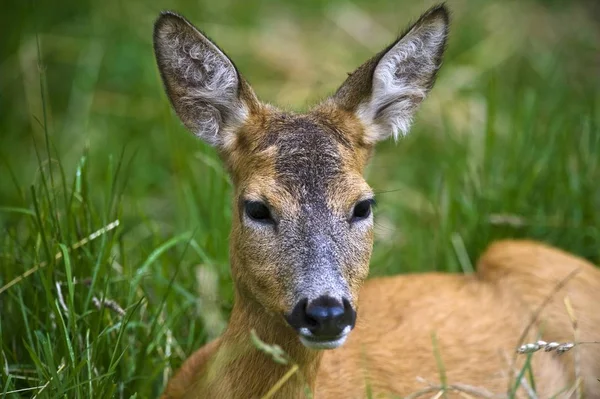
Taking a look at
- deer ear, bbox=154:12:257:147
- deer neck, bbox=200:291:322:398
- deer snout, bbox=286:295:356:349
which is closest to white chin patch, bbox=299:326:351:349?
deer snout, bbox=286:295:356:349

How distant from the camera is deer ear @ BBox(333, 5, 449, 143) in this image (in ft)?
14.5

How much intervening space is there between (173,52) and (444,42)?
Answer: 1242 millimetres

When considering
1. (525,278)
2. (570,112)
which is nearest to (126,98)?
(570,112)

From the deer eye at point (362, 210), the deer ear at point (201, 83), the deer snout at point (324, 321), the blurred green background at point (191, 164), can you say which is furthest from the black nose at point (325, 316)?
the deer ear at point (201, 83)

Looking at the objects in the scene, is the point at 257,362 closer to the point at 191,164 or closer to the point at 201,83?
the point at 201,83

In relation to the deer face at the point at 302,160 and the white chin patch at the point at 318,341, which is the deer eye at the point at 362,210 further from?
the white chin patch at the point at 318,341

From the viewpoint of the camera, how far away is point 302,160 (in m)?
4.05

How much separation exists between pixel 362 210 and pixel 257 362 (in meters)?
0.77

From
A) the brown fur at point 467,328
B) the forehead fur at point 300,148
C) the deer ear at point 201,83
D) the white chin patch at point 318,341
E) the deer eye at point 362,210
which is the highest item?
the deer ear at point 201,83

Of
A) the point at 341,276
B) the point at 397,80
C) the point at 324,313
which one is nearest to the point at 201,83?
the point at 397,80

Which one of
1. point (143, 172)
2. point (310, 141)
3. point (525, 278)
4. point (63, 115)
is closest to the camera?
point (310, 141)

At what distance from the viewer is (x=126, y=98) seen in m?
8.66

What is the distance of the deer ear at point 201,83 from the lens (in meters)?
4.31

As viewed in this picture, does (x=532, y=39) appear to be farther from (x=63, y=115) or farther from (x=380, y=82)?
(x=380, y=82)
